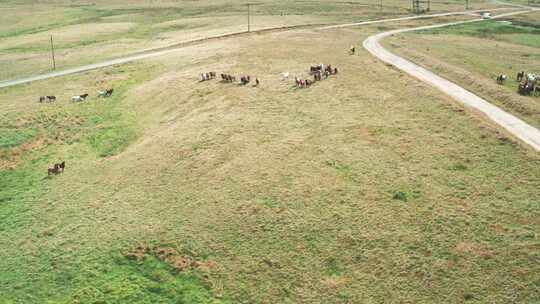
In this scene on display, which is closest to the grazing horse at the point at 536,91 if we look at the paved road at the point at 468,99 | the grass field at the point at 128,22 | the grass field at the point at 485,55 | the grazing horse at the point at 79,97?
the grass field at the point at 485,55

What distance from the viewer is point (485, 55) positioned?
7075cm

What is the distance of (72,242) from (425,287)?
24.6 meters

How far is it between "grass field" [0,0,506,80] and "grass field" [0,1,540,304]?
47.8 m

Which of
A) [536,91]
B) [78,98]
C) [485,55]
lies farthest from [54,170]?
[485,55]

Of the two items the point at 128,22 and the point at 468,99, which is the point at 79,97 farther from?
Result: the point at 128,22

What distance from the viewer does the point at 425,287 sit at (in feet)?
85.4

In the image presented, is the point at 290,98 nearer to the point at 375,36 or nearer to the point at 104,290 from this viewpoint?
the point at 104,290

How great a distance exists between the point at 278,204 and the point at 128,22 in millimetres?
127279

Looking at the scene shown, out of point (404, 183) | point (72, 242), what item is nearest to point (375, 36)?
point (404, 183)

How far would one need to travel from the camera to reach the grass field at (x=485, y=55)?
48.0 metres

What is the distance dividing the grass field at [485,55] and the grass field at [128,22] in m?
35.2

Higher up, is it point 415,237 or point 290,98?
point 290,98

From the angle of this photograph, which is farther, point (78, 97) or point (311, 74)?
point (78, 97)

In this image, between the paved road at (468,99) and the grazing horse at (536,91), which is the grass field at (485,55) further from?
the grazing horse at (536,91)
